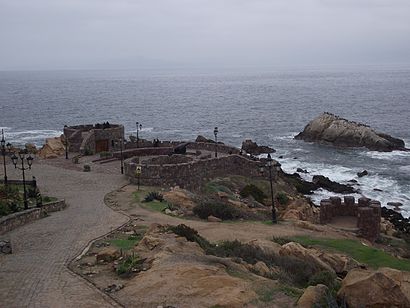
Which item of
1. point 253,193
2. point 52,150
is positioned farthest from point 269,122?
point 253,193

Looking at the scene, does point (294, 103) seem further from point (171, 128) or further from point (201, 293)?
point (201, 293)

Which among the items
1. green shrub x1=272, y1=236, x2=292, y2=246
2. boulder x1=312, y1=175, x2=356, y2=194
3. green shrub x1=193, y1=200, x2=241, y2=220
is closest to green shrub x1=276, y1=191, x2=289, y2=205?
green shrub x1=193, y1=200, x2=241, y2=220

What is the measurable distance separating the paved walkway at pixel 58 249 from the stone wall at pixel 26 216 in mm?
331

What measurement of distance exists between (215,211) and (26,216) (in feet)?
25.9

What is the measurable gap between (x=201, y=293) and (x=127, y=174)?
2075 centimetres

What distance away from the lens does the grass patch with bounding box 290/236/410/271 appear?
A: 1759cm

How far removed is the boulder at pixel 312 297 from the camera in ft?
33.3

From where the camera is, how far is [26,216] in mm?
20594

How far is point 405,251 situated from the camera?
74.6ft

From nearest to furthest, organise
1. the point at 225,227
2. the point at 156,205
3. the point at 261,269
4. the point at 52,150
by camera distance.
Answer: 1. the point at 261,269
2. the point at 225,227
3. the point at 156,205
4. the point at 52,150

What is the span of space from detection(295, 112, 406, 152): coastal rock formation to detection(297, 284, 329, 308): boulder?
5186 cm

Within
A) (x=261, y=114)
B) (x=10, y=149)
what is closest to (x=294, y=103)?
(x=261, y=114)

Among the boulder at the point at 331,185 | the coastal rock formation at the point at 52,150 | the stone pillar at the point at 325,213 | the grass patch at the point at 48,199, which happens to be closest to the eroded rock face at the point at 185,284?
the grass patch at the point at 48,199

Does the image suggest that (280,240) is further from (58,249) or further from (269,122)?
(269,122)
